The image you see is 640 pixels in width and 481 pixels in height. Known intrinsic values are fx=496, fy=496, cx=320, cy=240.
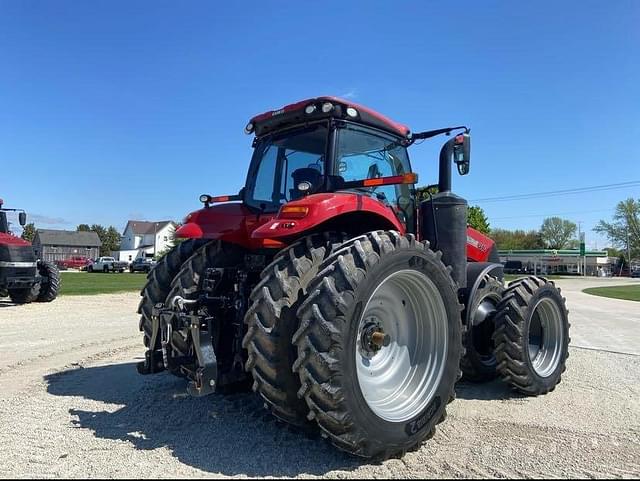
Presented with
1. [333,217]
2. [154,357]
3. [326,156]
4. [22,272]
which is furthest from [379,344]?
[22,272]

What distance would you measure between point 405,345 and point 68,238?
315 ft

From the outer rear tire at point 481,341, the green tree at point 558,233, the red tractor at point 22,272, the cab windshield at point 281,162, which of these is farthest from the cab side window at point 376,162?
the green tree at point 558,233

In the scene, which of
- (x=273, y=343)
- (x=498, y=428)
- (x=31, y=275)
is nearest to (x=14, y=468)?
(x=273, y=343)

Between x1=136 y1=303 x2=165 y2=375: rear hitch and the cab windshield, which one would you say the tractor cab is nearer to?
the cab windshield

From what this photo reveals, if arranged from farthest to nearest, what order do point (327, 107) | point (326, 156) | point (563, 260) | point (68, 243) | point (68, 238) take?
point (68, 238) < point (68, 243) < point (563, 260) < point (326, 156) < point (327, 107)

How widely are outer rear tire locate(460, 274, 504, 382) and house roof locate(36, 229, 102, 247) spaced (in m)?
92.3

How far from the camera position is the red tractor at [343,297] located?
11.0 feet

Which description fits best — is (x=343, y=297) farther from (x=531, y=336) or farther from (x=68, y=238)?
(x=68, y=238)

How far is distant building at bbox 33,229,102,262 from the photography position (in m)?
84.6

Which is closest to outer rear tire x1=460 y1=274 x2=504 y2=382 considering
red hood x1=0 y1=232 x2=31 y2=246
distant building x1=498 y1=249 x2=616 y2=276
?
red hood x1=0 y1=232 x2=31 y2=246

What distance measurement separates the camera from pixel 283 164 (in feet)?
16.6

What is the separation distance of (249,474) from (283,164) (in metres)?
2.93

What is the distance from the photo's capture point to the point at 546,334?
19.2 feet

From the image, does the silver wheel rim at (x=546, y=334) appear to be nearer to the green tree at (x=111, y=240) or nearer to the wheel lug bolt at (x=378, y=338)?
the wheel lug bolt at (x=378, y=338)
